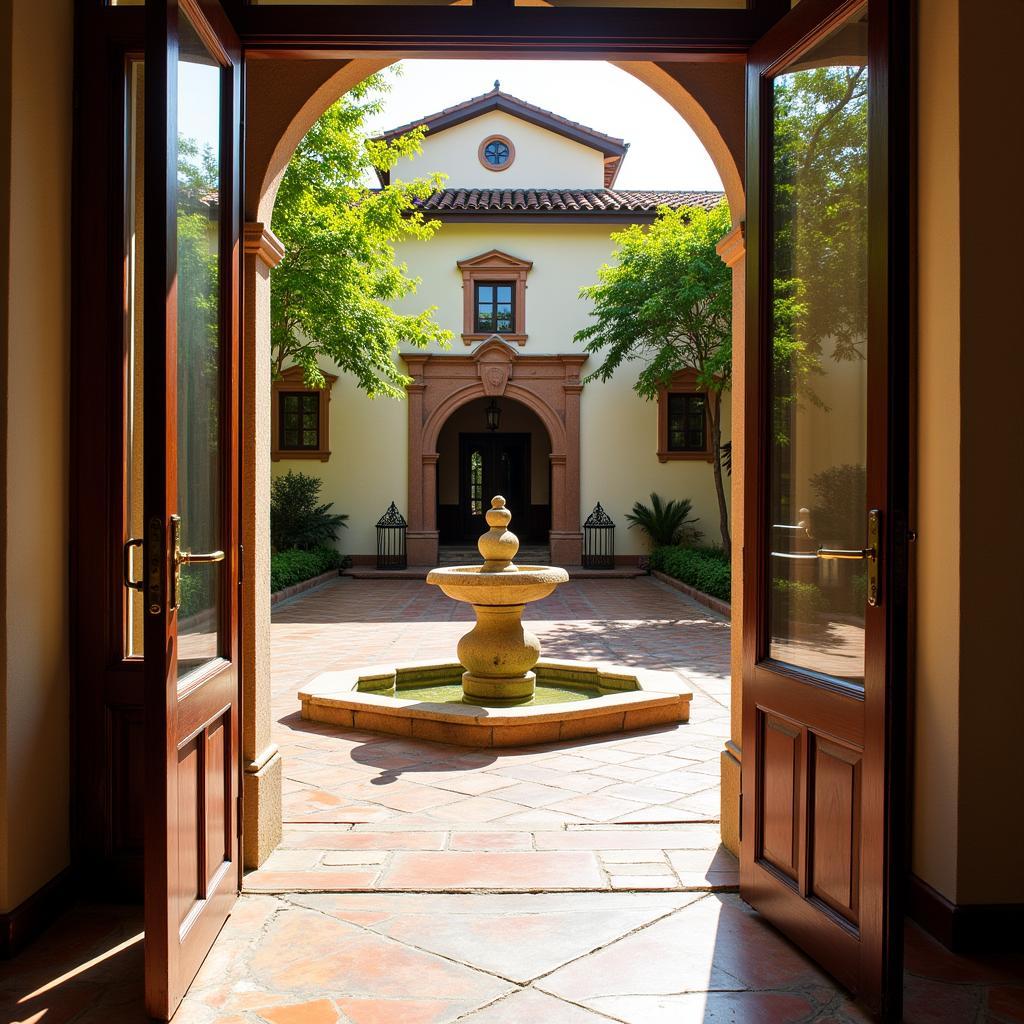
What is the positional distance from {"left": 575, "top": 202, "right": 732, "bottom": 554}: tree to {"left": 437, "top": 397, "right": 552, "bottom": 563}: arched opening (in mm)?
5783

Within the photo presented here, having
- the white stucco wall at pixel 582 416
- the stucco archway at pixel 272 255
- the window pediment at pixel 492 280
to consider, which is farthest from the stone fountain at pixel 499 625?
the window pediment at pixel 492 280

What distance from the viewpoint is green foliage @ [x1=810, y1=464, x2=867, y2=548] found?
3146 millimetres

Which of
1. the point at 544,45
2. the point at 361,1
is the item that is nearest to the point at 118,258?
the point at 361,1

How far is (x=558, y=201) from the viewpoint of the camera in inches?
775

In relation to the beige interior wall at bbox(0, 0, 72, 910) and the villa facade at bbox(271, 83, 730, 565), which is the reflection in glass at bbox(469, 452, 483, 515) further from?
the beige interior wall at bbox(0, 0, 72, 910)

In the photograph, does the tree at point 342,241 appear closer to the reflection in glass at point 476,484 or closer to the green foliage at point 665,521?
the green foliage at point 665,521

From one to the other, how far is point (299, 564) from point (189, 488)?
12988mm

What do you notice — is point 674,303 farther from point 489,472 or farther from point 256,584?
point 256,584

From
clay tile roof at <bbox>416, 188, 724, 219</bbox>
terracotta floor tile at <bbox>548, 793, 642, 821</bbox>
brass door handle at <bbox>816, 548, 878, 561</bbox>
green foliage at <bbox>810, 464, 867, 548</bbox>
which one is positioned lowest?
terracotta floor tile at <bbox>548, 793, 642, 821</bbox>

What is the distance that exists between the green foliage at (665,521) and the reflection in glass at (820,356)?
15.5m

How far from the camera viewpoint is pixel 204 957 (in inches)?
120

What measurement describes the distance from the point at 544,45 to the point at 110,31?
1.69 m

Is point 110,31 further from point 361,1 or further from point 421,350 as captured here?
point 421,350

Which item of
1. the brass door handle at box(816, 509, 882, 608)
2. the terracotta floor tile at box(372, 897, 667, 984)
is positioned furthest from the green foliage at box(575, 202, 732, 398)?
the brass door handle at box(816, 509, 882, 608)
